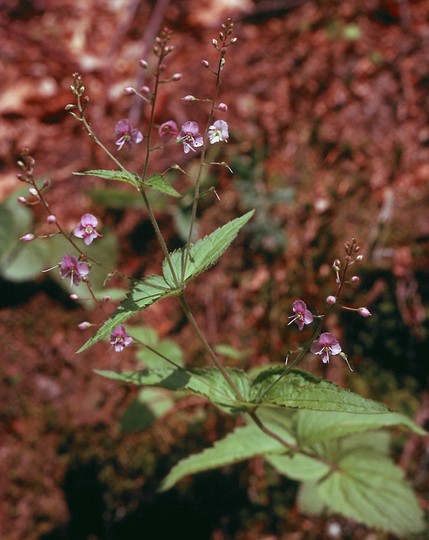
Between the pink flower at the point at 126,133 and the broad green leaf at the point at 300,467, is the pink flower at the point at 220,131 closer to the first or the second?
the pink flower at the point at 126,133

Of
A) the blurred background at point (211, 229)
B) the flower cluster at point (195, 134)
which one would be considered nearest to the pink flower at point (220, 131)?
the flower cluster at point (195, 134)

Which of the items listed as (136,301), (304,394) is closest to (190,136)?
(136,301)

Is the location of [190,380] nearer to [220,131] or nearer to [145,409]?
[220,131]

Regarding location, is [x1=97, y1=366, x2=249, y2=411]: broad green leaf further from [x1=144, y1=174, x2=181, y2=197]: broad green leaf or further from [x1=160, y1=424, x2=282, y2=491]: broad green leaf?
[x1=144, y1=174, x2=181, y2=197]: broad green leaf

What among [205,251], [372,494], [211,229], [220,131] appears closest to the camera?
[220,131]

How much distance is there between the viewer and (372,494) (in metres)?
3.49

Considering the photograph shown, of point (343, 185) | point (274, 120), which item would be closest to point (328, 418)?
point (343, 185)

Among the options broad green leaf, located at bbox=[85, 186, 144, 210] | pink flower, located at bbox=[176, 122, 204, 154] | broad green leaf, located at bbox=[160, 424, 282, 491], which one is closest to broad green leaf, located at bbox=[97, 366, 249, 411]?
broad green leaf, located at bbox=[160, 424, 282, 491]

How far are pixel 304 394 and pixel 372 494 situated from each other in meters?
1.55

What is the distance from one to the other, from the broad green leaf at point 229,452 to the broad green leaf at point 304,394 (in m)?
0.50

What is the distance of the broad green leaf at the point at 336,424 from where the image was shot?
305cm

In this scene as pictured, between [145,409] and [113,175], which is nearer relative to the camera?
[113,175]

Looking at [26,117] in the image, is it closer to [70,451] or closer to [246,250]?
[246,250]

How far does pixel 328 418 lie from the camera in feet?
10.6
